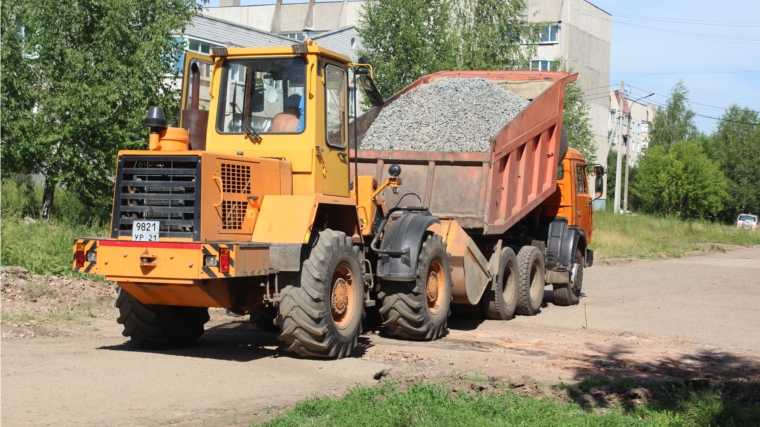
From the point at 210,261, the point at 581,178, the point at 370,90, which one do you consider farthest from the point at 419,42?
the point at 210,261

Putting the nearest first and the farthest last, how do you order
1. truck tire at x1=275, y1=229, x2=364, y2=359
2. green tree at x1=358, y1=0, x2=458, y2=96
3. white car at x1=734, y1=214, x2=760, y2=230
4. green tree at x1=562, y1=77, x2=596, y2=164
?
1. truck tire at x1=275, y1=229, x2=364, y2=359
2. green tree at x1=358, y1=0, x2=458, y2=96
3. green tree at x1=562, y1=77, x2=596, y2=164
4. white car at x1=734, y1=214, x2=760, y2=230

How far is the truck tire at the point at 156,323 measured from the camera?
28.7 feet

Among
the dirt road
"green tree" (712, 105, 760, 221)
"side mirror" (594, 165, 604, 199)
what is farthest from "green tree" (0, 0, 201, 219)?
"green tree" (712, 105, 760, 221)

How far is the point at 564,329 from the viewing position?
1218cm

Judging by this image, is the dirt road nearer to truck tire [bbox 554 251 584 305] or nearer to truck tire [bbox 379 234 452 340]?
truck tire [bbox 379 234 452 340]

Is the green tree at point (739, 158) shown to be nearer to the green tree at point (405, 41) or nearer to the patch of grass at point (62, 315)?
the green tree at point (405, 41)

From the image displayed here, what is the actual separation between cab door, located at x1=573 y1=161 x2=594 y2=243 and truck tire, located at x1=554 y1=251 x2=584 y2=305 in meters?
0.86

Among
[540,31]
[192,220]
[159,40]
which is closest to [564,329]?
[192,220]

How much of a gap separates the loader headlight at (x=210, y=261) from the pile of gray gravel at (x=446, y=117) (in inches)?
193

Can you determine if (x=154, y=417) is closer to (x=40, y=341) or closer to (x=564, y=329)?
(x=40, y=341)

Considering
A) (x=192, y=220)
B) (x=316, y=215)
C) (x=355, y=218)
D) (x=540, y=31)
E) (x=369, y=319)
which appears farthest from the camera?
(x=540, y=31)

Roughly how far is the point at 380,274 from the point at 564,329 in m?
3.70

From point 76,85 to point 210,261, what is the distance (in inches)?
342

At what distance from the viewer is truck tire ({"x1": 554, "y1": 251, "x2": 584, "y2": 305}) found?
1534 cm
